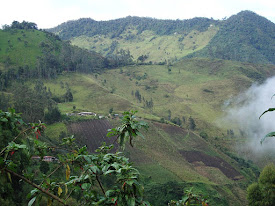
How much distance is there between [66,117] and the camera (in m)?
72.6

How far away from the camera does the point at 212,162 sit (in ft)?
221

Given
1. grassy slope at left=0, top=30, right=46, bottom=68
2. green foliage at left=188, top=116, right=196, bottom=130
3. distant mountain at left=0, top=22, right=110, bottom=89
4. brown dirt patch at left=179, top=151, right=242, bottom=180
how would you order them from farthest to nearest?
grassy slope at left=0, top=30, right=46, bottom=68 < distant mountain at left=0, top=22, right=110, bottom=89 < green foliage at left=188, top=116, right=196, bottom=130 < brown dirt patch at left=179, top=151, right=242, bottom=180

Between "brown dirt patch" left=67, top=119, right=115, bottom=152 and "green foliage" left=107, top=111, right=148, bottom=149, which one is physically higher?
"green foliage" left=107, top=111, right=148, bottom=149

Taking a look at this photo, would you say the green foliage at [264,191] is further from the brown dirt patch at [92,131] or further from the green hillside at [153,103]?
the brown dirt patch at [92,131]

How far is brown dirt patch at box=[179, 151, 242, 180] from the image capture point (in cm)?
6397

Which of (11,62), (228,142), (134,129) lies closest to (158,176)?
(228,142)

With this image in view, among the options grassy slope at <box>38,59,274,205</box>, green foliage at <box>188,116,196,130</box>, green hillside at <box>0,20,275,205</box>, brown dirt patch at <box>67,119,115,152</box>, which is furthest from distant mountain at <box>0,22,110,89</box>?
green foliage at <box>188,116,196,130</box>

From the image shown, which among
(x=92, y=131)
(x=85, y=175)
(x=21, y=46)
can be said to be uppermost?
(x=21, y=46)

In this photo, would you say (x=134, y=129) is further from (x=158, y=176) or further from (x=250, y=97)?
(x=250, y=97)

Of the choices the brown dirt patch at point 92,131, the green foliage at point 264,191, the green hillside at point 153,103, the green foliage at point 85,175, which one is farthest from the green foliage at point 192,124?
the green foliage at point 85,175

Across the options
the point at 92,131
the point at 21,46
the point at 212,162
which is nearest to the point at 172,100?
the point at 212,162

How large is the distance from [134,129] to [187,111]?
4097 inches

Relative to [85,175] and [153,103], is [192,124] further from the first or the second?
[85,175]

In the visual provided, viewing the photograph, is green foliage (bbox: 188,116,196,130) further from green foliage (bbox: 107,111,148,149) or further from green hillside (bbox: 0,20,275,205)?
green foliage (bbox: 107,111,148,149)
